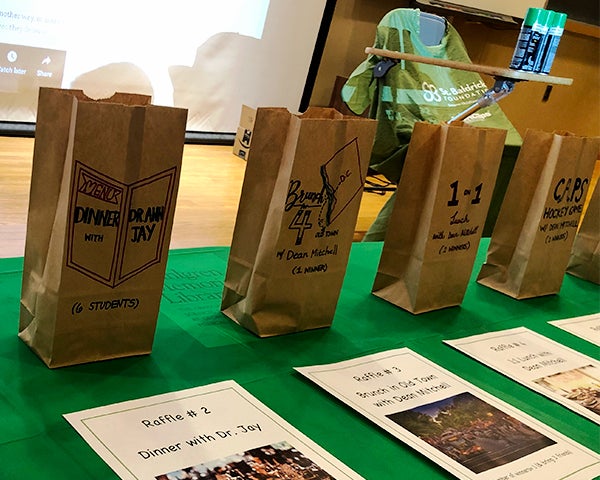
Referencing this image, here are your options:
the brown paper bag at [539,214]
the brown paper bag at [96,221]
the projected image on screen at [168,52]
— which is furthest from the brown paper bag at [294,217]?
the projected image on screen at [168,52]

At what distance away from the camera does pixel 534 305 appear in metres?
1.30

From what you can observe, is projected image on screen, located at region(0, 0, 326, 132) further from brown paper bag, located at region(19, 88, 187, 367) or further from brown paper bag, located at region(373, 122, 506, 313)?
brown paper bag, located at region(19, 88, 187, 367)

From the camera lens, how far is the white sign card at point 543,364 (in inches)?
38.6

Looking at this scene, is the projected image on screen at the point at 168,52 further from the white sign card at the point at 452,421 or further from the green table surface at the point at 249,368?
the white sign card at the point at 452,421

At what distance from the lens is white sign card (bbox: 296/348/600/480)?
2.59 feet

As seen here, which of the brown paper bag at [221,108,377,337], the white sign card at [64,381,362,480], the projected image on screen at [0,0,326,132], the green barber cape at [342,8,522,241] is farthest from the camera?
the projected image on screen at [0,0,326,132]

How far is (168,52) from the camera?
3.57 metres

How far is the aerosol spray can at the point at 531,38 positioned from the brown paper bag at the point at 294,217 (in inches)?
25.9

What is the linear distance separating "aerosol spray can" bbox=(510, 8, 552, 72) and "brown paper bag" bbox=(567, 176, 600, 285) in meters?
0.32

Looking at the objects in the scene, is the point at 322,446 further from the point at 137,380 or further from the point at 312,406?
the point at 137,380

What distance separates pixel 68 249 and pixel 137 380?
16 centimetres

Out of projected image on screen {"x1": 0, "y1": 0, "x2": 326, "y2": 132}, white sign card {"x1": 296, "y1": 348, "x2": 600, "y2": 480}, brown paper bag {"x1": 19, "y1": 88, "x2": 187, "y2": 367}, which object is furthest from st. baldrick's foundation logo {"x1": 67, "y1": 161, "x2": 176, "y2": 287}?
projected image on screen {"x1": 0, "y1": 0, "x2": 326, "y2": 132}

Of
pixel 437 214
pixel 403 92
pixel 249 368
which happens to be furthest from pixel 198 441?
pixel 403 92

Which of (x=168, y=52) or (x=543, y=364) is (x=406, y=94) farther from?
(x=168, y=52)
